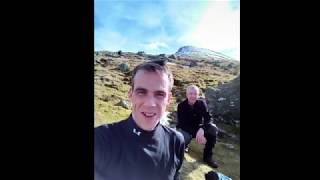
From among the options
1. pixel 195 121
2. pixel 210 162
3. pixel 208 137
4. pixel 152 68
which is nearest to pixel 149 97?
pixel 152 68

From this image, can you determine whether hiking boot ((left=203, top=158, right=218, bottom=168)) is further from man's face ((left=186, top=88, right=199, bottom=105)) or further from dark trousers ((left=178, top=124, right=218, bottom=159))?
man's face ((left=186, top=88, right=199, bottom=105))

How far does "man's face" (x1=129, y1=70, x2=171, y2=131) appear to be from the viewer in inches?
110

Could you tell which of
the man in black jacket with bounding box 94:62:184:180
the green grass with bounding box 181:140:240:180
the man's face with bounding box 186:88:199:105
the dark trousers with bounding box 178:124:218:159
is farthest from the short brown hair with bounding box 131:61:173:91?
the green grass with bounding box 181:140:240:180

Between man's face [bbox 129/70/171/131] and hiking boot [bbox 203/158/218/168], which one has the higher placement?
man's face [bbox 129/70/171/131]

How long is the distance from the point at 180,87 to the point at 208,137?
349mm

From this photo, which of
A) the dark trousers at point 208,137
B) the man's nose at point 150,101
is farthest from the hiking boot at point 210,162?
the man's nose at point 150,101

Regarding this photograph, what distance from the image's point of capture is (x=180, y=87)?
2.85m

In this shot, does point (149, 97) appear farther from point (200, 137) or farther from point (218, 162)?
point (218, 162)

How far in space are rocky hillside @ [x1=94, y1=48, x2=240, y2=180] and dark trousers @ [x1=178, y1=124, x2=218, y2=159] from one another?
0.12 ft

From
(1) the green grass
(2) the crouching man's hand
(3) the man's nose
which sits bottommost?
(1) the green grass

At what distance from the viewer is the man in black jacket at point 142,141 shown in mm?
2803
